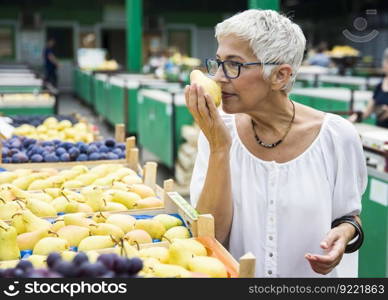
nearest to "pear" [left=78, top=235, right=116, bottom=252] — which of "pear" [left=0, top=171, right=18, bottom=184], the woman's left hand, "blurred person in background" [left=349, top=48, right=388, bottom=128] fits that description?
the woman's left hand

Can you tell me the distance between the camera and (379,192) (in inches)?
157

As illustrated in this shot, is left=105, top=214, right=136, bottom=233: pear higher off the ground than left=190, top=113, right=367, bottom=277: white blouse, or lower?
lower

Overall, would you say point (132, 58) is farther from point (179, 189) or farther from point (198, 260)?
point (198, 260)

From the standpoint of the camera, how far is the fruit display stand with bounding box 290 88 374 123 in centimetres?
787

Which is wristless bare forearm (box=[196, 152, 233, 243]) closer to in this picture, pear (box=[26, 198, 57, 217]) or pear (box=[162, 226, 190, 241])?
pear (box=[162, 226, 190, 241])

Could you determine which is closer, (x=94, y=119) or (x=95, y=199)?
(x=95, y=199)

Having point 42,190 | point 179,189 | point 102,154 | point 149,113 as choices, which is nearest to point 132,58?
point 149,113

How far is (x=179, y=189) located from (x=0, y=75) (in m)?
6.20

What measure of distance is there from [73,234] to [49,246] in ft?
0.55

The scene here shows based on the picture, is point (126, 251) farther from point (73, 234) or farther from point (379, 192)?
point (379, 192)

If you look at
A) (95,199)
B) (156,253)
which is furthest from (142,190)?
(156,253)

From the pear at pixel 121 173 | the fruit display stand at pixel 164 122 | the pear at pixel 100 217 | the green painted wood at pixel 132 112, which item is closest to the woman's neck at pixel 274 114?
the pear at pixel 100 217

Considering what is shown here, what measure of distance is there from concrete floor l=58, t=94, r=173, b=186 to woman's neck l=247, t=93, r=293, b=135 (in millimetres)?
5950

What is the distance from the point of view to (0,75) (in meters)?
12.2
